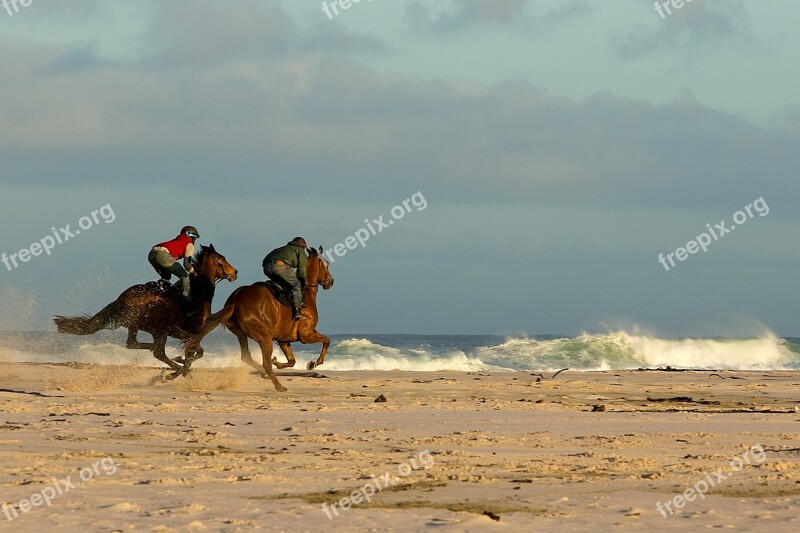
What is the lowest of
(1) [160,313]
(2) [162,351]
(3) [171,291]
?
(2) [162,351]

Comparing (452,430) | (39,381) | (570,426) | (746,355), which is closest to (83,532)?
(452,430)

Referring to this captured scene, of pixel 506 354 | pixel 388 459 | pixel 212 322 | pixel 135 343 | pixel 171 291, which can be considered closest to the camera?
pixel 388 459

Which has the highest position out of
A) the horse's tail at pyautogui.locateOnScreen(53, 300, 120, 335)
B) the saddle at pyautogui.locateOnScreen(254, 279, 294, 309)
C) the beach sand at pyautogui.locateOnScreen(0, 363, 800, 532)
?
the saddle at pyautogui.locateOnScreen(254, 279, 294, 309)

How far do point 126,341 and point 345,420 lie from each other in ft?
21.5

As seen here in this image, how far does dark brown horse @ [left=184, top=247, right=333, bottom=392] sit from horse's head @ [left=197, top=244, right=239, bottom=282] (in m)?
0.42

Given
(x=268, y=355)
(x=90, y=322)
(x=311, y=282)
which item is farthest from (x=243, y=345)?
(x=90, y=322)

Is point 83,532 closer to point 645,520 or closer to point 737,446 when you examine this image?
point 645,520

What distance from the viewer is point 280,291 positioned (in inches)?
697

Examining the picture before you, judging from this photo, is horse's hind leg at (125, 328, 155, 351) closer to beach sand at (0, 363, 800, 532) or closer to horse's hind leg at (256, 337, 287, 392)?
beach sand at (0, 363, 800, 532)

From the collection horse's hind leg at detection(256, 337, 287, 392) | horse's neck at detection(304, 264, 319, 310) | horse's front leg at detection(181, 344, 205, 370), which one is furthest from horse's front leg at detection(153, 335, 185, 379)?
horse's neck at detection(304, 264, 319, 310)

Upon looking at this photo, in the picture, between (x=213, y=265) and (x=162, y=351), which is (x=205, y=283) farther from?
(x=162, y=351)

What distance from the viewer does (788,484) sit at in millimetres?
8156

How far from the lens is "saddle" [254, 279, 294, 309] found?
17.6 metres

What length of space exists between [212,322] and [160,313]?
3.04 feet
